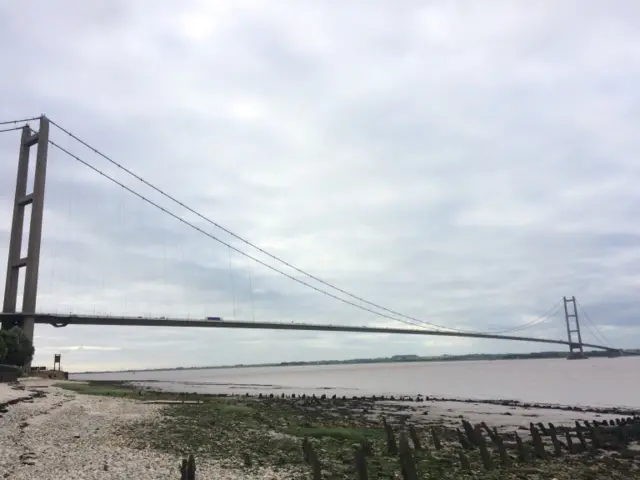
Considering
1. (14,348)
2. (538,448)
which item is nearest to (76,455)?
(538,448)

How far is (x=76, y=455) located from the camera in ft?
37.2

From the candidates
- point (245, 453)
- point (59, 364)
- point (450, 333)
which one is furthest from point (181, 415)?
point (450, 333)

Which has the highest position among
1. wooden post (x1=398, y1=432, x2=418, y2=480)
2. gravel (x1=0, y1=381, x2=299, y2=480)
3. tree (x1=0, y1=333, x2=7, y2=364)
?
tree (x1=0, y1=333, x2=7, y2=364)

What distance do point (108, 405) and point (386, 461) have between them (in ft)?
49.4

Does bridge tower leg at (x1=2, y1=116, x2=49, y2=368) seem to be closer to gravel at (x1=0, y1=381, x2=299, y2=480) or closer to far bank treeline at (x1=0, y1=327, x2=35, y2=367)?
far bank treeline at (x1=0, y1=327, x2=35, y2=367)

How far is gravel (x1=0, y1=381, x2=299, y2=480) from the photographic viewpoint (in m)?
9.89

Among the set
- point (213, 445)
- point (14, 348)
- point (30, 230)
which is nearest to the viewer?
point (213, 445)

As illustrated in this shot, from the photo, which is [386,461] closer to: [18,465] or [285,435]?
[285,435]

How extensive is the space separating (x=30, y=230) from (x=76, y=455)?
4533 cm

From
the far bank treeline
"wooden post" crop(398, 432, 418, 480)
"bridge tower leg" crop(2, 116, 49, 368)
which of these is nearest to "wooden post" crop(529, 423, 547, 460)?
"wooden post" crop(398, 432, 418, 480)

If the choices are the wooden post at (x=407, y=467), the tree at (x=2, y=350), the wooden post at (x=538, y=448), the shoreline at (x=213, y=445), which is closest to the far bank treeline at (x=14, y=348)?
the tree at (x=2, y=350)

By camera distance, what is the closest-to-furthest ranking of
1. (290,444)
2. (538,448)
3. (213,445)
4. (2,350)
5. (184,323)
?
(213,445) < (290,444) < (538,448) < (2,350) < (184,323)

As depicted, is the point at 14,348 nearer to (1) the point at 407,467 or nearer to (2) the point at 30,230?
(2) the point at 30,230

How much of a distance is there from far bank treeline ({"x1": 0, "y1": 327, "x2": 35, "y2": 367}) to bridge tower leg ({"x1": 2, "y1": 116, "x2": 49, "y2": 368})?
15.7ft
